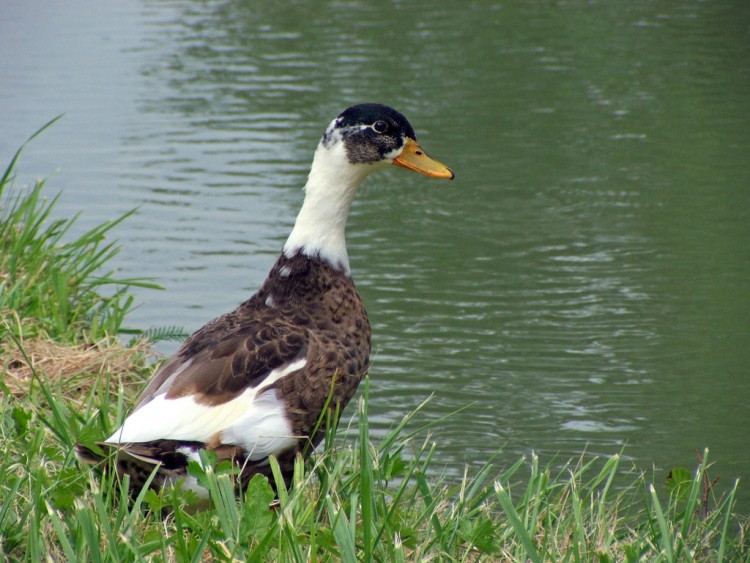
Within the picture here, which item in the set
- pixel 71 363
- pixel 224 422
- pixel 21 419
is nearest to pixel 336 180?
pixel 224 422

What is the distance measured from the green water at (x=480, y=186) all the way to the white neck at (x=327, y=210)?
154cm

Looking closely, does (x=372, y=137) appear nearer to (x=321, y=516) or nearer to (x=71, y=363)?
(x=321, y=516)

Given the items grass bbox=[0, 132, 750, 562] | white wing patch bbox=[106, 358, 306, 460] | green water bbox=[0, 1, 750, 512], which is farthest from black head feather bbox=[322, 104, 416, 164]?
green water bbox=[0, 1, 750, 512]

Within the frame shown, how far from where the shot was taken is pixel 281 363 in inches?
139

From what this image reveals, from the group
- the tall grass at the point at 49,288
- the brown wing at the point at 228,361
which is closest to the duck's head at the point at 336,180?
the brown wing at the point at 228,361

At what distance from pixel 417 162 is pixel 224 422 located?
4.26ft

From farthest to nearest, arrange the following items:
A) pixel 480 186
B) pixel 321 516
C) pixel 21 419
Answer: pixel 480 186, pixel 21 419, pixel 321 516

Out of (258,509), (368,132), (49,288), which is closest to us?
(258,509)

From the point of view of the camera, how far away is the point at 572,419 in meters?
5.44

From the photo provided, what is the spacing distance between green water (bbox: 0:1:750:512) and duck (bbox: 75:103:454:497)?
1536 millimetres

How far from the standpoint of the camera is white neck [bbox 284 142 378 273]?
12.9 ft

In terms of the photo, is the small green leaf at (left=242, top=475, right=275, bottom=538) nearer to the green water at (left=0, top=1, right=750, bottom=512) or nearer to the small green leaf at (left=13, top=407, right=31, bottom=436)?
the small green leaf at (left=13, top=407, right=31, bottom=436)

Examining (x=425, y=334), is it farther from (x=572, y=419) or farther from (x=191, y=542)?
(x=191, y=542)

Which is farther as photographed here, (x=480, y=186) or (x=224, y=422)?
(x=480, y=186)
